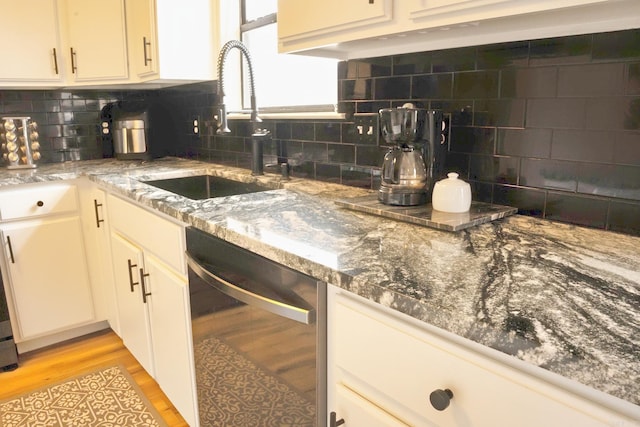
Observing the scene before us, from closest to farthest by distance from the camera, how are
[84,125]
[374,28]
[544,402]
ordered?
[544,402], [374,28], [84,125]

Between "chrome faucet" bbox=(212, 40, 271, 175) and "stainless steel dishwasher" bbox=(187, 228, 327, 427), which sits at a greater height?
"chrome faucet" bbox=(212, 40, 271, 175)

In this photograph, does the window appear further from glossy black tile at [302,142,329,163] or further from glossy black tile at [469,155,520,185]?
glossy black tile at [469,155,520,185]

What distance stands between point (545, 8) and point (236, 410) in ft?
4.05

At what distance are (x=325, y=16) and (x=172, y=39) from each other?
120cm

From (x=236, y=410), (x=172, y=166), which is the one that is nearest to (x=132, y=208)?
(x=172, y=166)

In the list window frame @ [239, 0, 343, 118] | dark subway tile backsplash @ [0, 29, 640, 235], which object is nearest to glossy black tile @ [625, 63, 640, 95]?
dark subway tile backsplash @ [0, 29, 640, 235]

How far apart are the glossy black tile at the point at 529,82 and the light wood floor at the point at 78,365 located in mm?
1686

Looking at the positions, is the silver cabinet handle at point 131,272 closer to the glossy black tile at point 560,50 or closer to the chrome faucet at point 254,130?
the chrome faucet at point 254,130

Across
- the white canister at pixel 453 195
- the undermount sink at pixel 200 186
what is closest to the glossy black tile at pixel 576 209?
the white canister at pixel 453 195

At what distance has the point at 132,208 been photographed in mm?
1828

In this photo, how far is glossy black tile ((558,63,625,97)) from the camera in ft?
3.43

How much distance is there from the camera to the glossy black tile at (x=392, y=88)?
1.50 meters

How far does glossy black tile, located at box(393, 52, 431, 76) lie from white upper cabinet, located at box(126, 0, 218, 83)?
3.98 ft

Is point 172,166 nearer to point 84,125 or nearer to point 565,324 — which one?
point 84,125
